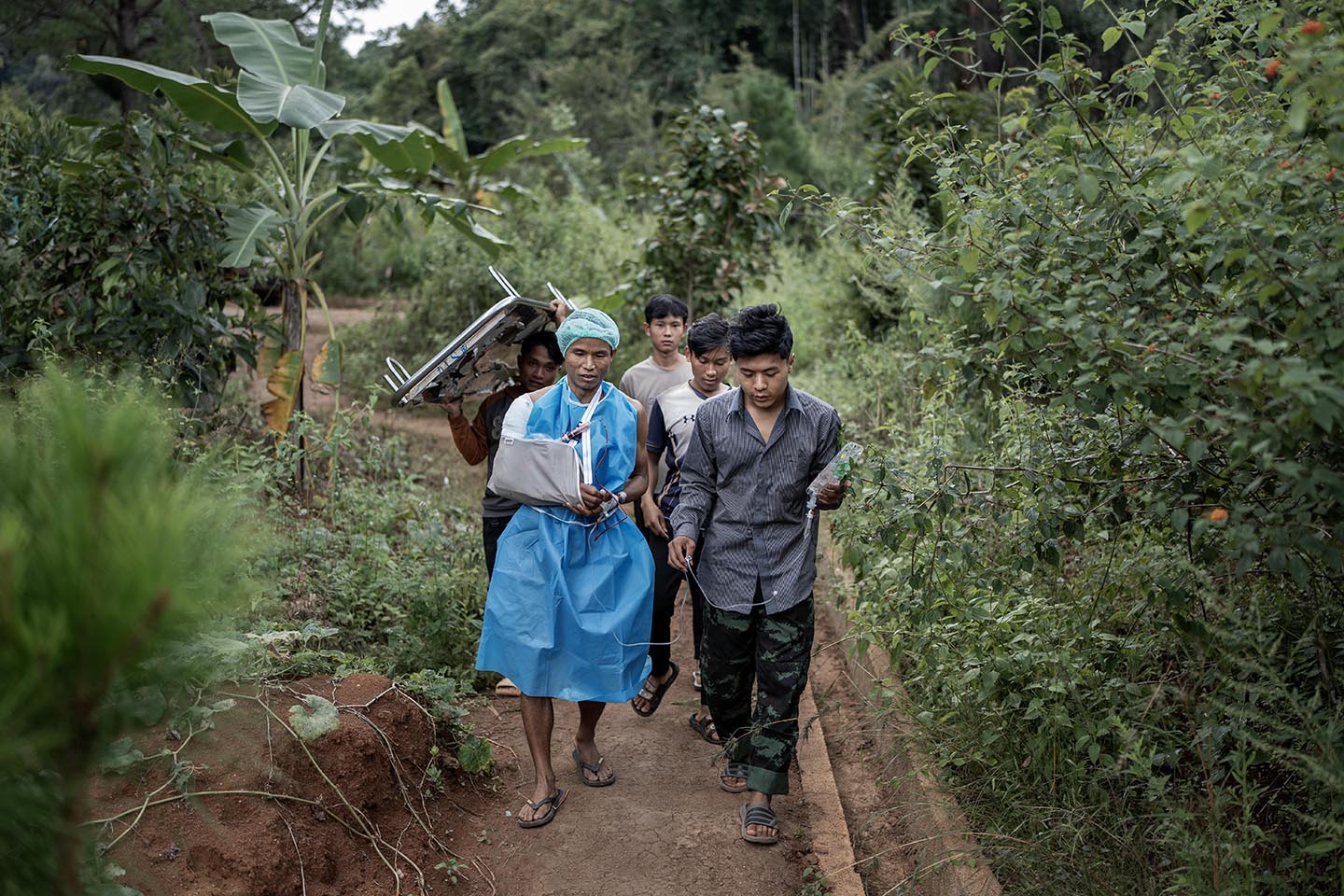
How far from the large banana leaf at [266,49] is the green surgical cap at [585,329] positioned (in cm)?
442

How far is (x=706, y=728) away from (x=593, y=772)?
796 mm

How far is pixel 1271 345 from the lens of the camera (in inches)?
99.0

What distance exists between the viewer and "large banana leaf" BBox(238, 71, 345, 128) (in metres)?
7.36

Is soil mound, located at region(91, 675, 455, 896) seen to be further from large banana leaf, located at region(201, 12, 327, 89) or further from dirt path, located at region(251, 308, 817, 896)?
large banana leaf, located at region(201, 12, 327, 89)

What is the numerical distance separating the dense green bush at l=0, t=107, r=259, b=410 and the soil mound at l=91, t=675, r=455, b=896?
3.23 meters

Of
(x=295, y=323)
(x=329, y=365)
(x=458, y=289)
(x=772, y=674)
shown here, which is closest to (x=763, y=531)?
(x=772, y=674)

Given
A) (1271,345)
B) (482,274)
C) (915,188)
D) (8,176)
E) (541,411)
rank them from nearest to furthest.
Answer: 1. (1271,345)
2. (541,411)
3. (8,176)
4. (915,188)
5. (482,274)

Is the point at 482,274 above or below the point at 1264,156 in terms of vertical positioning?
below

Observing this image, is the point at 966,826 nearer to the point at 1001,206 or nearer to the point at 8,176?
the point at 1001,206

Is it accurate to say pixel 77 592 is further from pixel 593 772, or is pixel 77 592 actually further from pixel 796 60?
pixel 796 60

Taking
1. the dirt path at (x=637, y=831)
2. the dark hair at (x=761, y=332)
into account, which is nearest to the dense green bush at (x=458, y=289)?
the dirt path at (x=637, y=831)

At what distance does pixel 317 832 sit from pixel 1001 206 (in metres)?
3.11

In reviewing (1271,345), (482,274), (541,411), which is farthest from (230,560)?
(482,274)

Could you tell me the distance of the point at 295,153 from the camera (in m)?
8.49
